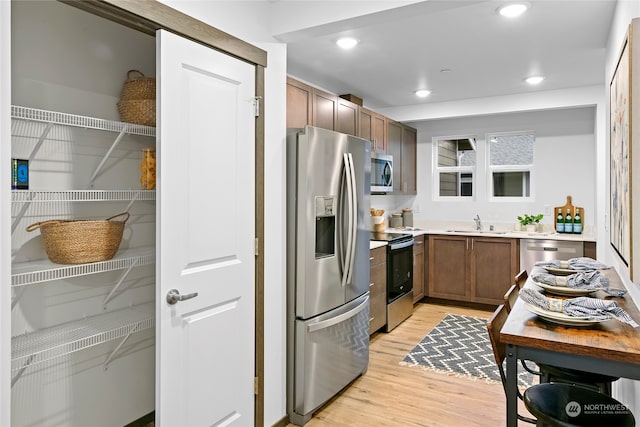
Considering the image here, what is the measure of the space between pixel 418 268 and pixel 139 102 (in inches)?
155

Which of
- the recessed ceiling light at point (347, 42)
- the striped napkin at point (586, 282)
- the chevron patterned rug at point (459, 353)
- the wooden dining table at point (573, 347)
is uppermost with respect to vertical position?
the recessed ceiling light at point (347, 42)

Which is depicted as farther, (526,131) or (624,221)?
(526,131)

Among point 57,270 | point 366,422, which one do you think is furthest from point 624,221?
point 57,270

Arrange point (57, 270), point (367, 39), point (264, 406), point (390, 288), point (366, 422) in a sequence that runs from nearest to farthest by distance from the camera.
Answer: point (57, 270)
point (264, 406)
point (366, 422)
point (367, 39)
point (390, 288)

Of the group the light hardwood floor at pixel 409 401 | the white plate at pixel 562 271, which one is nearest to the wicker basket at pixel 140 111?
the light hardwood floor at pixel 409 401

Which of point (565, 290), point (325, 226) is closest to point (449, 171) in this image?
point (325, 226)

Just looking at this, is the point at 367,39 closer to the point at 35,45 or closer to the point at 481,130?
the point at 35,45

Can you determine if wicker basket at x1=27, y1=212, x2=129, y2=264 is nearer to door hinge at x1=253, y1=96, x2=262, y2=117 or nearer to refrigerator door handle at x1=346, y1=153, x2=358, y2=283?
door hinge at x1=253, y1=96, x2=262, y2=117

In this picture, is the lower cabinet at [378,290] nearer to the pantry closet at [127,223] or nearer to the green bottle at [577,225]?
the pantry closet at [127,223]

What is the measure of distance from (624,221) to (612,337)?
615 millimetres

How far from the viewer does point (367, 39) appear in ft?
10.9

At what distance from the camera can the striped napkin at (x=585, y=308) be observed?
5.06 feet

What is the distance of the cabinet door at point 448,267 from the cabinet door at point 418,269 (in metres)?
0.13

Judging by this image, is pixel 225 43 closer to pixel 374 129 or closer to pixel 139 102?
pixel 139 102
